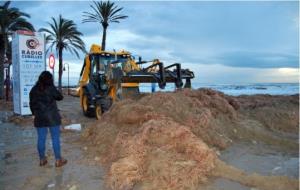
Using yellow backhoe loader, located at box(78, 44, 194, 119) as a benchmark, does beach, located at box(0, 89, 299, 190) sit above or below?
below

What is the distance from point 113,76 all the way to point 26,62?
4774 mm

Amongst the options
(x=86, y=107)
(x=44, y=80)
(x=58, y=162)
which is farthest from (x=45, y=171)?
(x=86, y=107)

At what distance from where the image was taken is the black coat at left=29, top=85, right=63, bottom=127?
26.8ft

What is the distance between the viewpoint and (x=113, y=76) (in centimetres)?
1482

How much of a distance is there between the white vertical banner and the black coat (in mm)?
9673

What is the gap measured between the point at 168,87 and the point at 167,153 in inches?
295

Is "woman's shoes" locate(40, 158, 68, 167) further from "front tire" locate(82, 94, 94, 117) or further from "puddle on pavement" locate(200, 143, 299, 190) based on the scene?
"front tire" locate(82, 94, 94, 117)

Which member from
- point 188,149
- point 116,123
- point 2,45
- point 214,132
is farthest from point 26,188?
point 2,45

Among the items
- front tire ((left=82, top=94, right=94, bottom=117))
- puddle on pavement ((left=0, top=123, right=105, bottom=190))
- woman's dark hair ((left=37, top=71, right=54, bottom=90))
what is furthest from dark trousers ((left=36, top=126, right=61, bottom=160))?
front tire ((left=82, top=94, right=94, bottom=117))

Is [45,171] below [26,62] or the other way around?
below

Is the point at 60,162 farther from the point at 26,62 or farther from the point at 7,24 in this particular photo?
the point at 7,24

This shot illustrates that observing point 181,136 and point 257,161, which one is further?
point 257,161

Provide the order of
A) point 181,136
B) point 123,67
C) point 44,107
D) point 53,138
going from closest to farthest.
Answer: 1. point 181,136
2. point 44,107
3. point 53,138
4. point 123,67

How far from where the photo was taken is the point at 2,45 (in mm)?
36375
